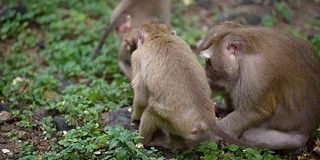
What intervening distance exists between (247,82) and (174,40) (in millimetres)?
737

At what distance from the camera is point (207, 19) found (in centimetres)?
896

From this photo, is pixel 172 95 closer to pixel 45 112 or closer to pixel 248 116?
pixel 248 116

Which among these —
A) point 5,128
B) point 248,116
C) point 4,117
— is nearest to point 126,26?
point 4,117

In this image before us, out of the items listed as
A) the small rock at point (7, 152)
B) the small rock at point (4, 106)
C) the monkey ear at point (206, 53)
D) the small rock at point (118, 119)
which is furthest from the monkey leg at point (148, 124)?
the small rock at point (4, 106)

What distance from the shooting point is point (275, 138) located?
526 cm

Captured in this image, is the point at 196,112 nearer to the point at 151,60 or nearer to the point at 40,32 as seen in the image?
the point at 151,60

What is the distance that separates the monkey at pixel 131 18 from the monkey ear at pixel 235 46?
2055 millimetres

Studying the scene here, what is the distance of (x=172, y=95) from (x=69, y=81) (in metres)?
2.60

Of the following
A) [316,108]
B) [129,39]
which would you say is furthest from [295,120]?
[129,39]

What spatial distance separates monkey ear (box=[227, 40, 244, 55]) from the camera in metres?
5.01

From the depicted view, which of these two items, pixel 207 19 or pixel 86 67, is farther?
pixel 207 19

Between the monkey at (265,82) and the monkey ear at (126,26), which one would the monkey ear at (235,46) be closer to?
the monkey at (265,82)

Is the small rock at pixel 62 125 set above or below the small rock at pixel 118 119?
below

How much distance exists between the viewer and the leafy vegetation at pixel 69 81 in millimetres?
4902
